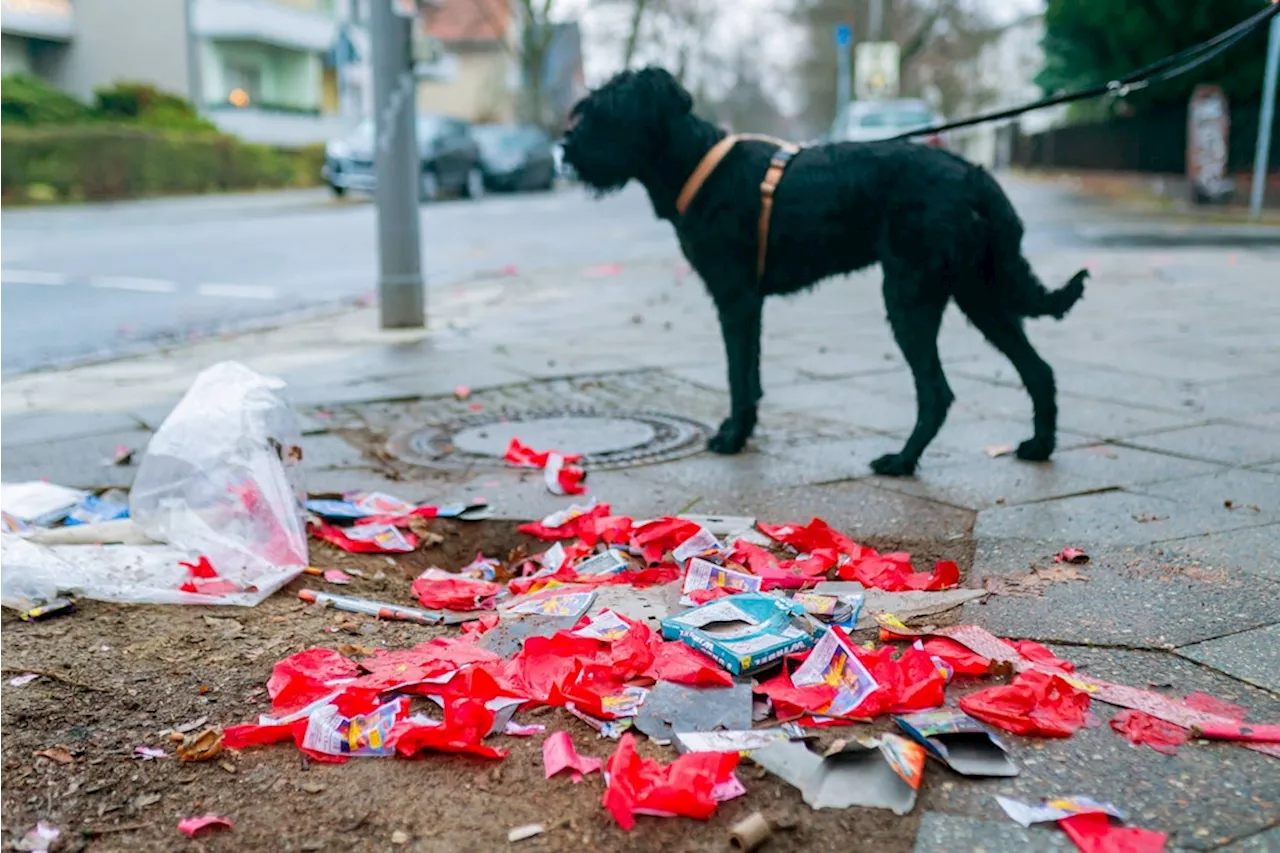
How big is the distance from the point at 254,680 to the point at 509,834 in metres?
0.91

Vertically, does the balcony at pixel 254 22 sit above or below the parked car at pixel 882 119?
above

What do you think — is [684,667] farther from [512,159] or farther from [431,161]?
[512,159]

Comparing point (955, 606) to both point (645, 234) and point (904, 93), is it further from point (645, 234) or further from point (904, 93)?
point (904, 93)

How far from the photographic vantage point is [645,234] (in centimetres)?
1658

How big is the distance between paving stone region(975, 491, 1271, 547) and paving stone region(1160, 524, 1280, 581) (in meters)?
0.06

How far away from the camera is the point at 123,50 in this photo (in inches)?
1367

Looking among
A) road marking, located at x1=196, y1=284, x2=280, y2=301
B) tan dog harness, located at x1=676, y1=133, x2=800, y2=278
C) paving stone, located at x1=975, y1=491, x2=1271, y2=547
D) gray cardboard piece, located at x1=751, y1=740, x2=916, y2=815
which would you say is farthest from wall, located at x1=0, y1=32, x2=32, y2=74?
gray cardboard piece, located at x1=751, y1=740, x2=916, y2=815

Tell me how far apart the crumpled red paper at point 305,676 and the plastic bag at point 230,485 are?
60 cm

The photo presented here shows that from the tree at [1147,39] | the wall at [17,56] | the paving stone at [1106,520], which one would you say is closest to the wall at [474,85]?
the wall at [17,56]

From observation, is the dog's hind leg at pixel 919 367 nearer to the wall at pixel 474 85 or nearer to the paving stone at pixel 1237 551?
the paving stone at pixel 1237 551

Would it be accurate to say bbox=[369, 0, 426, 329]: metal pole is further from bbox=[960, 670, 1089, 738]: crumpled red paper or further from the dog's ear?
bbox=[960, 670, 1089, 738]: crumpled red paper

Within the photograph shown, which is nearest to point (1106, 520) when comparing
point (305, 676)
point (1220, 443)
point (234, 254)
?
point (1220, 443)

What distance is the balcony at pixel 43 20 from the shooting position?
31.6 m

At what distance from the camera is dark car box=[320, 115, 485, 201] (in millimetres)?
23859
